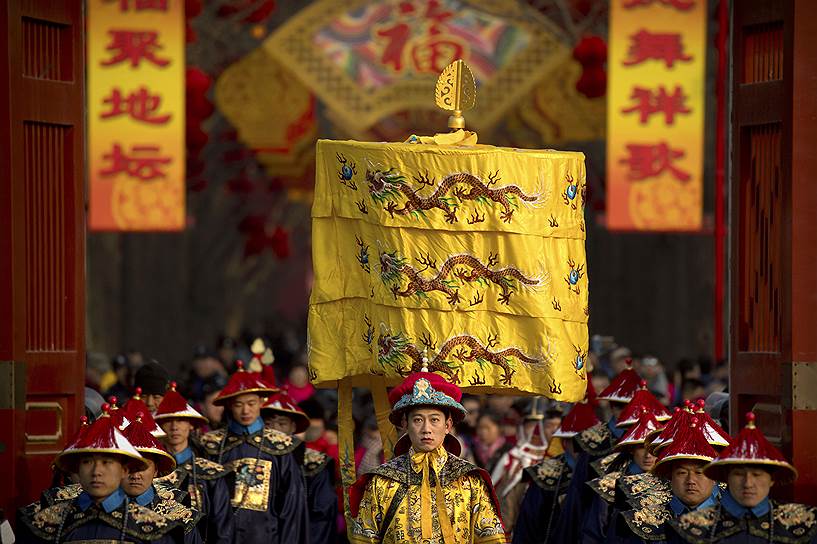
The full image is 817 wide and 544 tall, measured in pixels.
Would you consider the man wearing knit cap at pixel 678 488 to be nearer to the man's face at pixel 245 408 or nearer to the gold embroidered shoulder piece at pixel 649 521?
the gold embroidered shoulder piece at pixel 649 521

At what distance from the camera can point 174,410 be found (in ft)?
49.1

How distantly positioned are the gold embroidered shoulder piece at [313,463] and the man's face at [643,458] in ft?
10.3

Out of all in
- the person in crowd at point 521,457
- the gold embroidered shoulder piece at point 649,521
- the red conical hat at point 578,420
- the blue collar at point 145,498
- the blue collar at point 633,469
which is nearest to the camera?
the blue collar at point 145,498

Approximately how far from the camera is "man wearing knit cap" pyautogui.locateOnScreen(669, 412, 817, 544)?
11.1 m

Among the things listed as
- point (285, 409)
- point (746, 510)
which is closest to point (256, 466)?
point (285, 409)

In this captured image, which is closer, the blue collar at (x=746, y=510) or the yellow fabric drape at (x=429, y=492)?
the blue collar at (x=746, y=510)

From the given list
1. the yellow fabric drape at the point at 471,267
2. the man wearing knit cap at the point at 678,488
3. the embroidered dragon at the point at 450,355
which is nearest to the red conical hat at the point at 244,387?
the yellow fabric drape at the point at 471,267

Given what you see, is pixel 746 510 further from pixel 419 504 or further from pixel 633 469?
pixel 633 469

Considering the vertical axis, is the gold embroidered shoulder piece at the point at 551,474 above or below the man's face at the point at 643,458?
below

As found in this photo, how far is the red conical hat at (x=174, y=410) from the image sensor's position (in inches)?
587

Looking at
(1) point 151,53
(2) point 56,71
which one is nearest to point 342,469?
(2) point 56,71

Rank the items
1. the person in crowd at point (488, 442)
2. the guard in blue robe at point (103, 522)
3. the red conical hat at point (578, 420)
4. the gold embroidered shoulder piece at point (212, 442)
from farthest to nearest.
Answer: the person in crowd at point (488, 442) < the red conical hat at point (578, 420) < the gold embroidered shoulder piece at point (212, 442) < the guard in blue robe at point (103, 522)

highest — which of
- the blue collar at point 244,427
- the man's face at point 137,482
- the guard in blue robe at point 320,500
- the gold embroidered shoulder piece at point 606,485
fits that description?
the man's face at point 137,482

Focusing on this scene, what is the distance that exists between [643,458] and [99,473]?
4.55 metres
